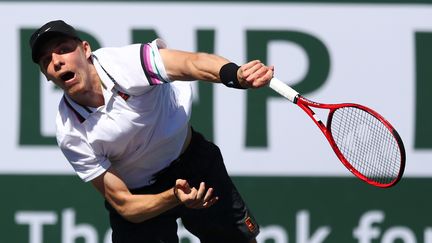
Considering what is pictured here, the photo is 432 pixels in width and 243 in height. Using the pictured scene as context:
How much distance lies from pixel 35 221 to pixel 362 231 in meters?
1.83

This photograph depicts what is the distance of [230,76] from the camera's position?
4320 mm

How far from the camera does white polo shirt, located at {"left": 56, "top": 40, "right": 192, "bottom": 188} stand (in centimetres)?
468

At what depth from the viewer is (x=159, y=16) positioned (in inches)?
260

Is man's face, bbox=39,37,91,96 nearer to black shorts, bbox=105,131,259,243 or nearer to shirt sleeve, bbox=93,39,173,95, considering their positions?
shirt sleeve, bbox=93,39,173,95

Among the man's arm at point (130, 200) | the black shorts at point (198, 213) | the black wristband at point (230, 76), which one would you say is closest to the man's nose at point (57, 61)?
the man's arm at point (130, 200)

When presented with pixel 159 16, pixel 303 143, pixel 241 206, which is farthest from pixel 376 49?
pixel 241 206

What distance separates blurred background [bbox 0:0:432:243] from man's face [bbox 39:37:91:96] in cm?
189

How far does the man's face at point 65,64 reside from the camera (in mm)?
4656

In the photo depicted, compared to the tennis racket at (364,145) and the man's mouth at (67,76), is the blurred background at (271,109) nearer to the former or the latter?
the tennis racket at (364,145)

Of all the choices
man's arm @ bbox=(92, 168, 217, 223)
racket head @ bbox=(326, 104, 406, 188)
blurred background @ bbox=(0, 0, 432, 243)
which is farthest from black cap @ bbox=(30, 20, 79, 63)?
blurred background @ bbox=(0, 0, 432, 243)

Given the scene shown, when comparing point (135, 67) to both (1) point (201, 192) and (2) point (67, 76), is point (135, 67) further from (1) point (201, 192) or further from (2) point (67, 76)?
(1) point (201, 192)

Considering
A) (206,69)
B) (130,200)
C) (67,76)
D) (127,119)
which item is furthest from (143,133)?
(206,69)

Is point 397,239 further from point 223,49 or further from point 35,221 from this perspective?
point 35,221

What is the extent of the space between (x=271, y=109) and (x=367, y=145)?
1.75m
